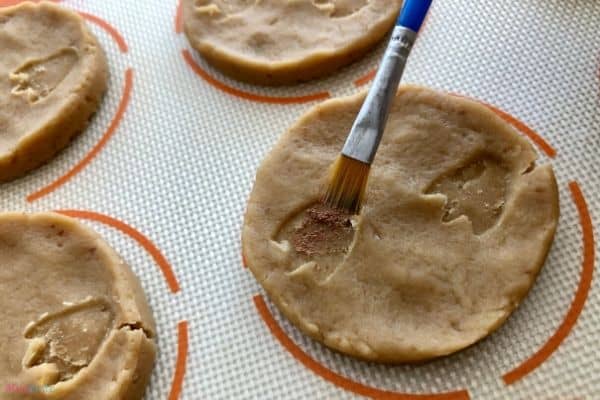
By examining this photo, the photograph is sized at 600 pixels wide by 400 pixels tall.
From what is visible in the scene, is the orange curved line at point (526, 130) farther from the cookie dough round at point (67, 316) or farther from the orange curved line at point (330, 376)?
the cookie dough round at point (67, 316)

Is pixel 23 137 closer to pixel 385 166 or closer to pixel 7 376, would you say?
pixel 7 376

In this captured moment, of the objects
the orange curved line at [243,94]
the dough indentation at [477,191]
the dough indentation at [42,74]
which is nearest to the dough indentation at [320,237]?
the dough indentation at [477,191]

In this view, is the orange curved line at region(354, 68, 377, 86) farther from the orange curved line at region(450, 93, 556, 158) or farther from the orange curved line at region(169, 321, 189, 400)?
the orange curved line at region(169, 321, 189, 400)

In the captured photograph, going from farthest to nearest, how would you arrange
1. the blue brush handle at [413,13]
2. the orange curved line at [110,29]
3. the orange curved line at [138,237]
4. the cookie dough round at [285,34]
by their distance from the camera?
the orange curved line at [110,29]
the cookie dough round at [285,34]
the orange curved line at [138,237]
the blue brush handle at [413,13]

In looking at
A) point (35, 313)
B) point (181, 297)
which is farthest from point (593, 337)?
point (35, 313)

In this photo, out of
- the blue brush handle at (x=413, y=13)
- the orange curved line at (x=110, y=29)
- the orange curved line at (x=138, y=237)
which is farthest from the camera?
the orange curved line at (x=110, y=29)

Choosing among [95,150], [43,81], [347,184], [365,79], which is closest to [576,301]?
[347,184]

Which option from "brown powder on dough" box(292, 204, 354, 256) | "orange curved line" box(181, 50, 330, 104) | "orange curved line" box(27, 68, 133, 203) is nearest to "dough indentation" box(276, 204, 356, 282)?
"brown powder on dough" box(292, 204, 354, 256)
